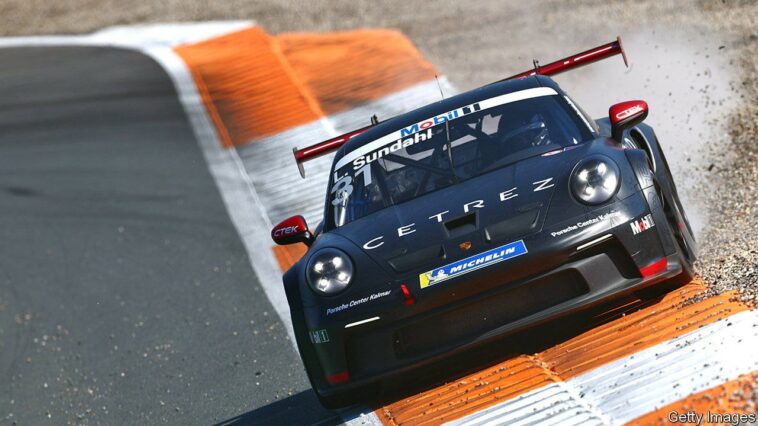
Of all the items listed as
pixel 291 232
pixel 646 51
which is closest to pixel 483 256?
pixel 291 232

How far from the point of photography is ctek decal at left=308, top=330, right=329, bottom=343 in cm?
541

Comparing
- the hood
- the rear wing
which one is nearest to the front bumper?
the hood

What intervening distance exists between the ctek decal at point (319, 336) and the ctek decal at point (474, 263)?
0.54 metres

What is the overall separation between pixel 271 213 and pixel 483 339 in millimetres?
6875

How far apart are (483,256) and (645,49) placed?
9.38 m

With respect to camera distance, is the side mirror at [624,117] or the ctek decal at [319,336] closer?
the ctek decal at [319,336]

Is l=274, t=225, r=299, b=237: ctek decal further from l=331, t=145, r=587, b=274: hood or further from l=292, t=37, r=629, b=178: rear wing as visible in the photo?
l=292, t=37, r=629, b=178: rear wing

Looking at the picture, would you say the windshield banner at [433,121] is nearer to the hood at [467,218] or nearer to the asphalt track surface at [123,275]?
the hood at [467,218]

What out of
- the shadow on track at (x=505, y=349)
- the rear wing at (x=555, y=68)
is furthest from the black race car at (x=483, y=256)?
the rear wing at (x=555, y=68)

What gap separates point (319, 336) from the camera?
5.44 metres

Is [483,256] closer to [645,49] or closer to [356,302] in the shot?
[356,302]

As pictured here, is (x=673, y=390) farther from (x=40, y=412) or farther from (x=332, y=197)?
(x=40, y=412)

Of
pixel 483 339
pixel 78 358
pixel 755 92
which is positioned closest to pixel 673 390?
pixel 483 339

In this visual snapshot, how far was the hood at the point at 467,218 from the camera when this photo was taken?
5277mm
